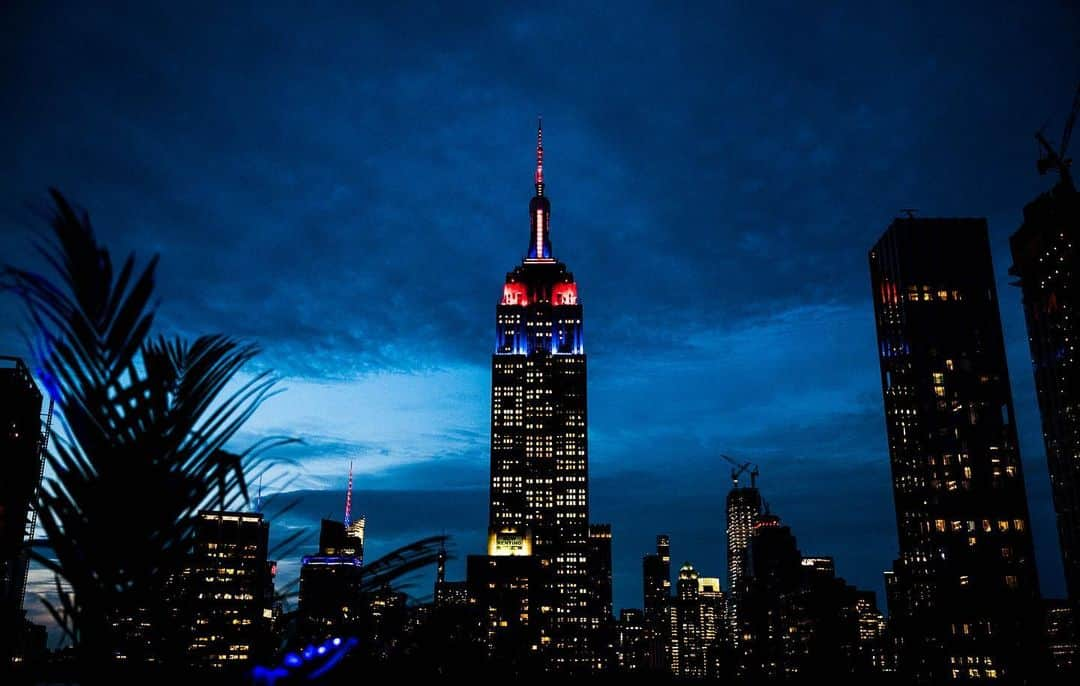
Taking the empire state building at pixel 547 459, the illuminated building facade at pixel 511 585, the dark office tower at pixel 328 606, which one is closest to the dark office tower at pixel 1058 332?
the empire state building at pixel 547 459

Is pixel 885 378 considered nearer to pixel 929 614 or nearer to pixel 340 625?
pixel 929 614

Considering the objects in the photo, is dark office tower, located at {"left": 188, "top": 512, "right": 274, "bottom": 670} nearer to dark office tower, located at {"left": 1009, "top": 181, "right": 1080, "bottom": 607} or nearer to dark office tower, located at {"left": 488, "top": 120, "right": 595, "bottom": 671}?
dark office tower, located at {"left": 1009, "top": 181, "right": 1080, "bottom": 607}

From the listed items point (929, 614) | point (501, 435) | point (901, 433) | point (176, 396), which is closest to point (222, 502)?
point (176, 396)

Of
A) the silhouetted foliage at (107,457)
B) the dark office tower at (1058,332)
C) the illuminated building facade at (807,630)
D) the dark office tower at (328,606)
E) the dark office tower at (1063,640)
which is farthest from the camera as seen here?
the illuminated building facade at (807,630)

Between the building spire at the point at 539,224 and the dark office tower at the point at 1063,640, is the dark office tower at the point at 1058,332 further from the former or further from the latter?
the building spire at the point at 539,224

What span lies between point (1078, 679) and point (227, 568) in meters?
103

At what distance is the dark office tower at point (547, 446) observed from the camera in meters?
150

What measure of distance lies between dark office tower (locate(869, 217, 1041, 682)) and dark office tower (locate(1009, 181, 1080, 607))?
9.64m

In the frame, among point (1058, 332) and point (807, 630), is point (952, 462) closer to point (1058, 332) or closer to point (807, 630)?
point (1058, 332)

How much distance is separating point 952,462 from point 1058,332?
2633 centimetres

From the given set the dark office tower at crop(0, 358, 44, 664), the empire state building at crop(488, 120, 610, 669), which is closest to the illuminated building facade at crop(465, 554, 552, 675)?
the empire state building at crop(488, 120, 610, 669)

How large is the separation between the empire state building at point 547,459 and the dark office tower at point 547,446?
213 mm

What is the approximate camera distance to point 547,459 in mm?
158875

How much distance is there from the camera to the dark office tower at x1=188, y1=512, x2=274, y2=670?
2.74 m
